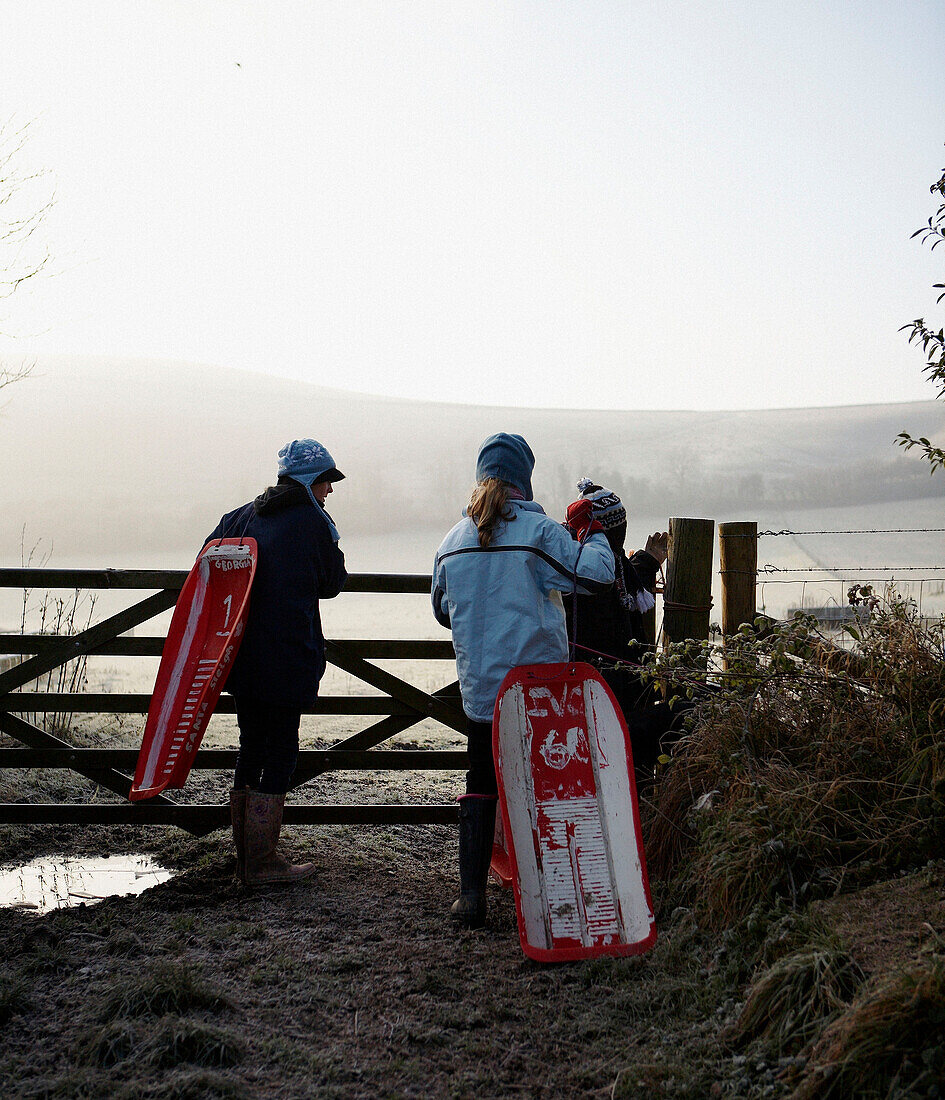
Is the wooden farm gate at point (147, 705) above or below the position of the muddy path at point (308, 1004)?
above

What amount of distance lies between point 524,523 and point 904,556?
13.5ft

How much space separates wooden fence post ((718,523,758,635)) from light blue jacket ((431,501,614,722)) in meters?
1.39

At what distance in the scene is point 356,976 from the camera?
2936 mm

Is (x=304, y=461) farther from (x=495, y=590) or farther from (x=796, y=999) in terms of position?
(x=796, y=999)

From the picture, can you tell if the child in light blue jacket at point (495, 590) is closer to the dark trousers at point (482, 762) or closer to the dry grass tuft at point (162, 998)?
the dark trousers at point (482, 762)

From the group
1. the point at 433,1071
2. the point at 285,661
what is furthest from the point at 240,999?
the point at 285,661

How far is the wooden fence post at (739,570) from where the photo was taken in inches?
177

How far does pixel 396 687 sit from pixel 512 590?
1340mm

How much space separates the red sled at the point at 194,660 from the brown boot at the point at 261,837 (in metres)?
0.36

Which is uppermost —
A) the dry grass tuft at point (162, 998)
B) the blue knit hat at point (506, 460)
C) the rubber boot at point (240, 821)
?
the blue knit hat at point (506, 460)

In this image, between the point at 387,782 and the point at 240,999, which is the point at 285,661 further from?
the point at 387,782

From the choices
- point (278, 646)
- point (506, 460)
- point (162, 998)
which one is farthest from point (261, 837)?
point (506, 460)

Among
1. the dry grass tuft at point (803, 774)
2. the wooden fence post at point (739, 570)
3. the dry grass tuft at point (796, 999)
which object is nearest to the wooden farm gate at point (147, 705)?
the dry grass tuft at point (803, 774)

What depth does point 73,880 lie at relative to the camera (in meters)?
4.07
